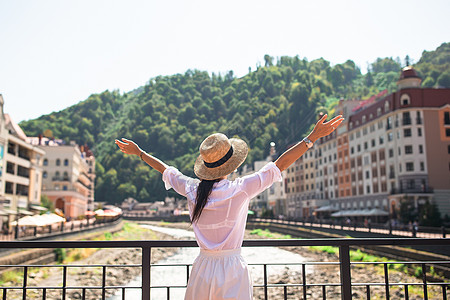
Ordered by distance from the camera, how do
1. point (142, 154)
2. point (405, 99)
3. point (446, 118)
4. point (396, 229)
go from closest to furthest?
point (142, 154)
point (396, 229)
point (446, 118)
point (405, 99)

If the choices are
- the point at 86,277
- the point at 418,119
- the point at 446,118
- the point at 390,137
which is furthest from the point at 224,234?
the point at 390,137

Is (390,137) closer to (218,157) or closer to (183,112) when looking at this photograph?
(218,157)

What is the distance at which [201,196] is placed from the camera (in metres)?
3.12

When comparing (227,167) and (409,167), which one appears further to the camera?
(409,167)

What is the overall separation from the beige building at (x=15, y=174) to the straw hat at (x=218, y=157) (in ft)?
134

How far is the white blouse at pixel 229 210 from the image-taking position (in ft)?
10.1

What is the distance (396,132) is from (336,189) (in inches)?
745

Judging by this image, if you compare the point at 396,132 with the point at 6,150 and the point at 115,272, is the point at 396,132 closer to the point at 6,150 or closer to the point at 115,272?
the point at 115,272

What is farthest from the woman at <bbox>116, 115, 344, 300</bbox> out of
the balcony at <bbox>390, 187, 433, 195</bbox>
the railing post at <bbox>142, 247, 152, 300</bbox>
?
the balcony at <bbox>390, 187, 433, 195</bbox>

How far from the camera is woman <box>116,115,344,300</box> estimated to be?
298 cm

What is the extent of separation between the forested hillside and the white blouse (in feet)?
250

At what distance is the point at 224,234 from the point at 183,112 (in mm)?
121009

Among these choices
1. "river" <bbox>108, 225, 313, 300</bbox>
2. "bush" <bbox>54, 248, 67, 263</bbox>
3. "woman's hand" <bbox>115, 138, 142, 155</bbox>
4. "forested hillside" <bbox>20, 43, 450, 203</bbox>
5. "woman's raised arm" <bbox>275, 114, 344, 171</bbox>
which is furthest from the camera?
"forested hillside" <bbox>20, 43, 450, 203</bbox>

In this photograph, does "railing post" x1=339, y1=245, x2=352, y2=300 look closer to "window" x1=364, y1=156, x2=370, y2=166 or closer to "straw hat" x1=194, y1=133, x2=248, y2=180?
"straw hat" x1=194, y1=133, x2=248, y2=180
